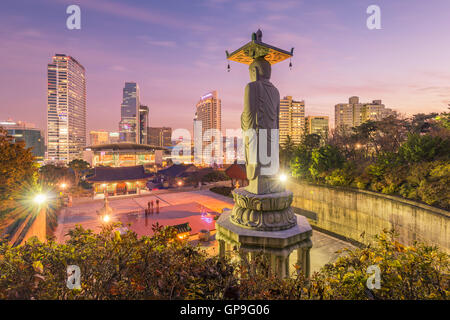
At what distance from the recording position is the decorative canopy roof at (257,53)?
840 centimetres

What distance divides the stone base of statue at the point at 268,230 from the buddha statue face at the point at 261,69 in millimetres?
4875

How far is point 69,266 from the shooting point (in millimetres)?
4035

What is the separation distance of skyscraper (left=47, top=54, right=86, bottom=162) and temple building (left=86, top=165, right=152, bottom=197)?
382ft

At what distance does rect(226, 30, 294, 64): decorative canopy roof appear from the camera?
27.6 feet

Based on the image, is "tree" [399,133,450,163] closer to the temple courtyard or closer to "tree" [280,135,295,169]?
the temple courtyard

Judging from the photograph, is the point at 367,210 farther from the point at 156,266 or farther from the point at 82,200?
the point at 82,200

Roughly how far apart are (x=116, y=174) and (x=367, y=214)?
30.0 m

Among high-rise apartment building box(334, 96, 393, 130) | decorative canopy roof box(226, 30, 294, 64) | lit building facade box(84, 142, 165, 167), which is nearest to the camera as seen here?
decorative canopy roof box(226, 30, 294, 64)

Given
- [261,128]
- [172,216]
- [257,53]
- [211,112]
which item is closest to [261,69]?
[257,53]

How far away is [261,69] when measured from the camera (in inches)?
342

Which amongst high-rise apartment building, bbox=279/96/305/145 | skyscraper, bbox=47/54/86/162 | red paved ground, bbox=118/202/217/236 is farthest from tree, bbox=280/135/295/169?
skyscraper, bbox=47/54/86/162

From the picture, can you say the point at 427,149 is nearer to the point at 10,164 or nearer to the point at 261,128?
the point at 261,128
